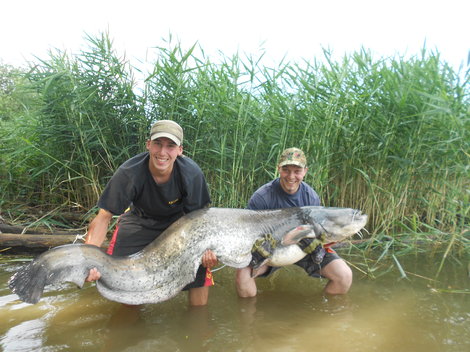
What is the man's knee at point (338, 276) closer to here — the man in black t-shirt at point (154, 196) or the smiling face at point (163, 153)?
the man in black t-shirt at point (154, 196)

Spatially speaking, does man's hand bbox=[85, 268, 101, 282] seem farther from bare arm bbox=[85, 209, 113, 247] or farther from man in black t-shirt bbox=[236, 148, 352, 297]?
man in black t-shirt bbox=[236, 148, 352, 297]

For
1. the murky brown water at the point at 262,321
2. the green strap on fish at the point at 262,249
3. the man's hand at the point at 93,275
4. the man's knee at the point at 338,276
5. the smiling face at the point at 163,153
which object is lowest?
the murky brown water at the point at 262,321

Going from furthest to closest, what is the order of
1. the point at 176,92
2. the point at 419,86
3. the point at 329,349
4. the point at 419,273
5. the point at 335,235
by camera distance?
the point at 176,92 < the point at 419,86 < the point at 419,273 < the point at 335,235 < the point at 329,349

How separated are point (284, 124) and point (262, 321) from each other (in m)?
2.39

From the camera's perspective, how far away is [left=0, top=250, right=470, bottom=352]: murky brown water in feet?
8.55

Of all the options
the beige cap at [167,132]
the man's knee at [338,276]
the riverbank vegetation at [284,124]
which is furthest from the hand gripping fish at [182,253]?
the riverbank vegetation at [284,124]

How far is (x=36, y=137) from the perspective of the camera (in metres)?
5.63

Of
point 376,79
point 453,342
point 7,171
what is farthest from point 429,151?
point 7,171

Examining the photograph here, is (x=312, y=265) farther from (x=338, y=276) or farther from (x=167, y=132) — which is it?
(x=167, y=132)

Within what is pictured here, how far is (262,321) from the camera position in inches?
117

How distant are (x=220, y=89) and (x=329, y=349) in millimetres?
3347

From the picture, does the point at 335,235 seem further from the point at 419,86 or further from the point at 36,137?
the point at 36,137

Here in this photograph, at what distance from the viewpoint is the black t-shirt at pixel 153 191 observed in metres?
3.05

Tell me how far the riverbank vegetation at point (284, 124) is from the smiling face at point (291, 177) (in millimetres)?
902
